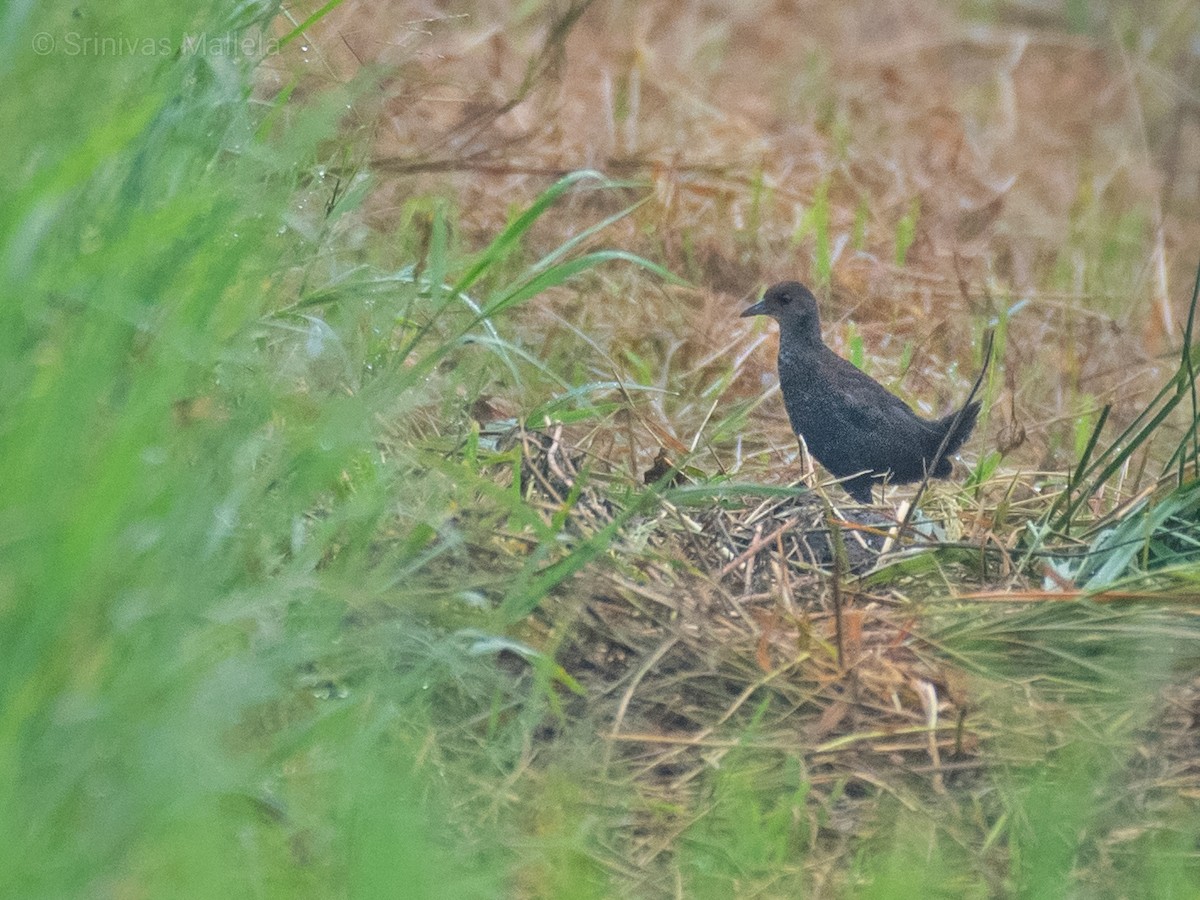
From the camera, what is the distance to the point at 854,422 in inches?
131

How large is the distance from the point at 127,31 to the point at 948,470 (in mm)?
1723

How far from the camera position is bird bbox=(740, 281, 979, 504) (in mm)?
3256

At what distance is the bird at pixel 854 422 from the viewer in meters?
3.26

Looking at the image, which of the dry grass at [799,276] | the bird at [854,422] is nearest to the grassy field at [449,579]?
the dry grass at [799,276]

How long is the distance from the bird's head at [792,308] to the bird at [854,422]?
0.8 inches

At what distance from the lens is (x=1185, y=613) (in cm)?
223

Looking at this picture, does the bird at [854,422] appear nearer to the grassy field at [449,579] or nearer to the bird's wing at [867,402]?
the bird's wing at [867,402]

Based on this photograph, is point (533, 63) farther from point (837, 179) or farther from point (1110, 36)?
point (1110, 36)

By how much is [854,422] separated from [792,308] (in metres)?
0.34

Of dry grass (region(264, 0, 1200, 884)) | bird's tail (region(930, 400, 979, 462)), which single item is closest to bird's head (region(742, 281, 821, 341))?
dry grass (region(264, 0, 1200, 884))

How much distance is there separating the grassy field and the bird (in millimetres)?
139

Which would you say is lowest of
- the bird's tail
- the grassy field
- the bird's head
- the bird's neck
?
the bird's tail

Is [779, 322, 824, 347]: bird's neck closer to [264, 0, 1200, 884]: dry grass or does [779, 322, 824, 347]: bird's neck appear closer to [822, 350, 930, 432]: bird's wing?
[822, 350, 930, 432]: bird's wing

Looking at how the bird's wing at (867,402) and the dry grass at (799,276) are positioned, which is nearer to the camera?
the dry grass at (799,276)
